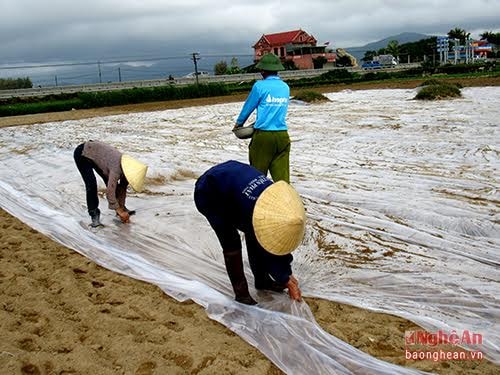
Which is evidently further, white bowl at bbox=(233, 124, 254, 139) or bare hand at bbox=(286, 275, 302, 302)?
white bowl at bbox=(233, 124, 254, 139)

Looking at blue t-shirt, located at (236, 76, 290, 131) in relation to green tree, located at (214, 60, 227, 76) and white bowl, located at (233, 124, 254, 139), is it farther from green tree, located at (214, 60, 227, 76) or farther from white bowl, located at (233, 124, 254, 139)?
green tree, located at (214, 60, 227, 76)

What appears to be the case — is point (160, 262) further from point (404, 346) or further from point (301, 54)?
point (301, 54)

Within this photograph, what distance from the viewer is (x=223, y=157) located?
655 cm

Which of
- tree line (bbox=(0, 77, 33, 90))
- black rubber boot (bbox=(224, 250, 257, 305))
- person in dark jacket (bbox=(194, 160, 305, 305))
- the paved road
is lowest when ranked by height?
black rubber boot (bbox=(224, 250, 257, 305))

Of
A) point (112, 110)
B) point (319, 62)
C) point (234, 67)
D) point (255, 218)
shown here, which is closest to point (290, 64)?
point (319, 62)

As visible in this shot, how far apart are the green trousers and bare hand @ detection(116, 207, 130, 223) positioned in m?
1.24

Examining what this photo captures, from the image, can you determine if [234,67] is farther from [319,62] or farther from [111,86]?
[111,86]

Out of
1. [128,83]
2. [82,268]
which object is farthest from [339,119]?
[128,83]

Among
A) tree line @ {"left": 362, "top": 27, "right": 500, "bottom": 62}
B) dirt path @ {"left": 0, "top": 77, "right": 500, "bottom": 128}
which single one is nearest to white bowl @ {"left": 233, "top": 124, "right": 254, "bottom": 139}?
dirt path @ {"left": 0, "top": 77, "right": 500, "bottom": 128}

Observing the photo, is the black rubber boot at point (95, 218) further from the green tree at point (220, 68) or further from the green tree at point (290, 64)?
the green tree at point (290, 64)

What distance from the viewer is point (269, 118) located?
3.33 meters

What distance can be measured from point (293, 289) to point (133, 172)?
178 centimetres

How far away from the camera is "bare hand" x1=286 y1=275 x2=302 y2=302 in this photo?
2471 millimetres

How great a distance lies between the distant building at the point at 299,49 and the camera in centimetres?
4781
